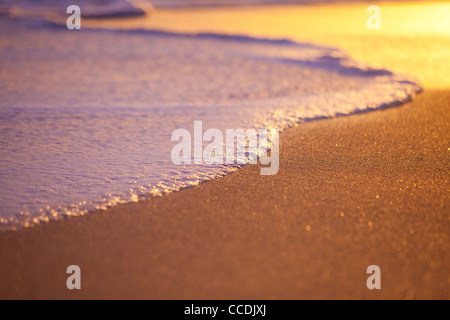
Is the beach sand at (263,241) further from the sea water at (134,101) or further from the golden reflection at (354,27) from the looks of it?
→ the golden reflection at (354,27)

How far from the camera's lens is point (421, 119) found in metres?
3.94

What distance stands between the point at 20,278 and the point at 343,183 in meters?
1.79

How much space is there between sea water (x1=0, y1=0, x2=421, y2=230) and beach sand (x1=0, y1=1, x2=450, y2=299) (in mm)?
238

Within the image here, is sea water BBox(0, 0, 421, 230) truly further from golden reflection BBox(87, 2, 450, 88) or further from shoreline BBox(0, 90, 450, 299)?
golden reflection BBox(87, 2, 450, 88)

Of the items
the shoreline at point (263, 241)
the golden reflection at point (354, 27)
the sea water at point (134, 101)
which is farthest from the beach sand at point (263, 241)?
the golden reflection at point (354, 27)

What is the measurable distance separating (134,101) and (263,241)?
2742mm

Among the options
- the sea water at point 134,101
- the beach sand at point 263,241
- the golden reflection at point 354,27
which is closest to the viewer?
the beach sand at point 263,241

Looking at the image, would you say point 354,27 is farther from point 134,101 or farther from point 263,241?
point 263,241

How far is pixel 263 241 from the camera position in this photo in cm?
223

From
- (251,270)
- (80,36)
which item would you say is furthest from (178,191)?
(80,36)

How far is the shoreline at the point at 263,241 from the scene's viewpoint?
77.4 inches

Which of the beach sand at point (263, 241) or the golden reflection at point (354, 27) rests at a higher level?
the golden reflection at point (354, 27)

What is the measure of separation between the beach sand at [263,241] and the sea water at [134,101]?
24 cm

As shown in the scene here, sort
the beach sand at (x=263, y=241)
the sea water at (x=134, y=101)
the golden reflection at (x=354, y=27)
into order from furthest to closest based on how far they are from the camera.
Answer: the golden reflection at (x=354, y=27), the sea water at (x=134, y=101), the beach sand at (x=263, y=241)
